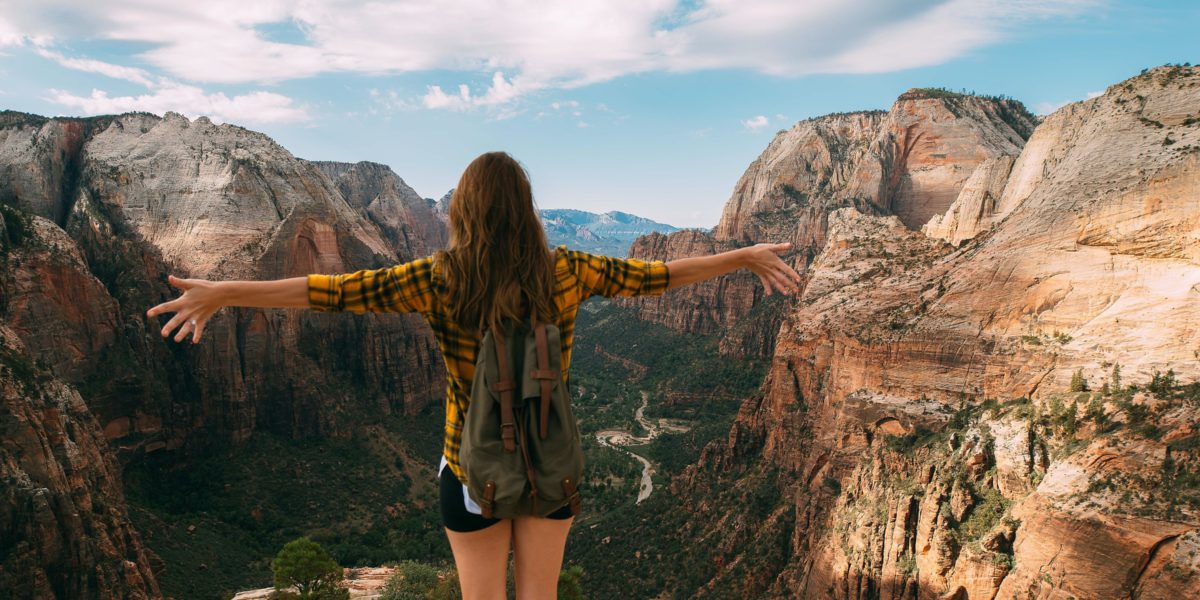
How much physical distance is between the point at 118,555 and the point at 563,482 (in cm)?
3292

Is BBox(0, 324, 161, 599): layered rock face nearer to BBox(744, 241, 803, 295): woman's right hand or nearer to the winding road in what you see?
BBox(744, 241, 803, 295): woman's right hand

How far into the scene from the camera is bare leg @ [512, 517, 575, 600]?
443cm

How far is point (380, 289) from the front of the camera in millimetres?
4348

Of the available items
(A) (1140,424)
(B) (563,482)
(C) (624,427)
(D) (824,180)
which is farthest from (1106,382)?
(D) (824,180)

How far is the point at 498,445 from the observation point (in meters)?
3.92

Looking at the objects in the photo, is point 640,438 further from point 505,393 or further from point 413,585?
point 505,393

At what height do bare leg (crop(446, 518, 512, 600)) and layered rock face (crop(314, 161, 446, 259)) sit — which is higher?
layered rock face (crop(314, 161, 446, 259))

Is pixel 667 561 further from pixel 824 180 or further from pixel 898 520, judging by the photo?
pixel 824 180

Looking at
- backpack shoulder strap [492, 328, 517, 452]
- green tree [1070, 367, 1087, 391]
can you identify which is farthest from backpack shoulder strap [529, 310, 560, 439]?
green tree [1070, 367, 1087, 391]

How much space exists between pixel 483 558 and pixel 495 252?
2016mm

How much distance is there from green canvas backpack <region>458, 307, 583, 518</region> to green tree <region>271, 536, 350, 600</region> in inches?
1152

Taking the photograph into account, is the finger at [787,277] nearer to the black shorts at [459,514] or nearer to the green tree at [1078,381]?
the black shorts at [459,514]

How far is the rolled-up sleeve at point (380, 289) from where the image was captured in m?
4.33

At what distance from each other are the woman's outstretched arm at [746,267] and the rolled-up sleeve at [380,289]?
5.85 ft
